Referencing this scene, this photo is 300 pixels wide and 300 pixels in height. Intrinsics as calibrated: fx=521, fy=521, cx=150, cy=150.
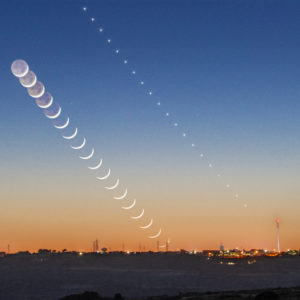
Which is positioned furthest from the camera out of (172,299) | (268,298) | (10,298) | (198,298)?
(10,298)

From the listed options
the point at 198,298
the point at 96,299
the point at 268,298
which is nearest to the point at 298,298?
the point at 268,298

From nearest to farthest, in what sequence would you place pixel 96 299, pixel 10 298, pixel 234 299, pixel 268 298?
pixel 268 298 < pixel 234 299 < pixel 96 299 < pixel 10 298

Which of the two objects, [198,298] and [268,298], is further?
[198,298]

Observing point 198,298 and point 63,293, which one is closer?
point 198,298

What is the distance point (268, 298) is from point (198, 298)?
34.3 feet

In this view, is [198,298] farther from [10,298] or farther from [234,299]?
[10,298]


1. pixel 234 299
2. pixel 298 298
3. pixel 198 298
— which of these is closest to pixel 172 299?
pixel 198 298

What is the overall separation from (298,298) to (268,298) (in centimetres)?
408

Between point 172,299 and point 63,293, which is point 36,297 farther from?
point 172,299

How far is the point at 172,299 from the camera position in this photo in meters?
56.2

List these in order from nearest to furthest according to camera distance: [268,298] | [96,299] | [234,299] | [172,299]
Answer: [268,298], [234,299], [172,299], [96,299]

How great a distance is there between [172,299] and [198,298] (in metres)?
4.77

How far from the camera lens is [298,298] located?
151 feet

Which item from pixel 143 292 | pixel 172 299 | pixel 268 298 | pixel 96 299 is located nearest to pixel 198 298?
pixel 172 299
